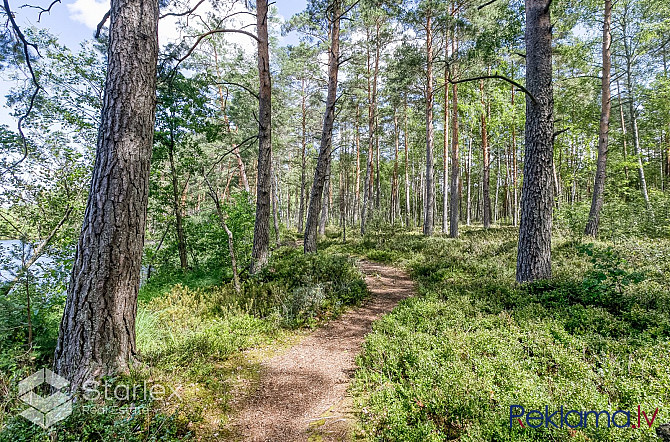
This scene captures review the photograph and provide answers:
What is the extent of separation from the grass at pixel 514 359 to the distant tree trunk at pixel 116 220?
2.90 m

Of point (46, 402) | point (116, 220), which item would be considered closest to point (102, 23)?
point (116, 220)

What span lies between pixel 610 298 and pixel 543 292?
944 mm

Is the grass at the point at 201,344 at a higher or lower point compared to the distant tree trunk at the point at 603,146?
lower

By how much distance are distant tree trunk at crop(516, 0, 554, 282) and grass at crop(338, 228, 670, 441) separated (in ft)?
2.27

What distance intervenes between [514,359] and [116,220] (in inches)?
192

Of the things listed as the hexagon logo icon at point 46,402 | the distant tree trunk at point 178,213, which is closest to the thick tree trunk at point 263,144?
the distant tree trunk at point 178,213

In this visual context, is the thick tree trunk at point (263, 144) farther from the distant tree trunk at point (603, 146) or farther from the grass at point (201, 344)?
the distant tree trunk at point (603, 146)

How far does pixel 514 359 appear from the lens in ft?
10.7

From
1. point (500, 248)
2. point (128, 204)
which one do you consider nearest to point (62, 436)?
point (128, 204)

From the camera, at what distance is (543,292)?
205 inches

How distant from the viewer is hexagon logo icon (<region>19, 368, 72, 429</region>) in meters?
2.38

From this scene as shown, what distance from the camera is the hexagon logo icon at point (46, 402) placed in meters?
2.38

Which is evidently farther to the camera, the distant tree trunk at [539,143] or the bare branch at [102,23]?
the distant tree trunk at [539,143]

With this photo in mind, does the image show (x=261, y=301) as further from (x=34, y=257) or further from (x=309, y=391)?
(x=34, y=257)
